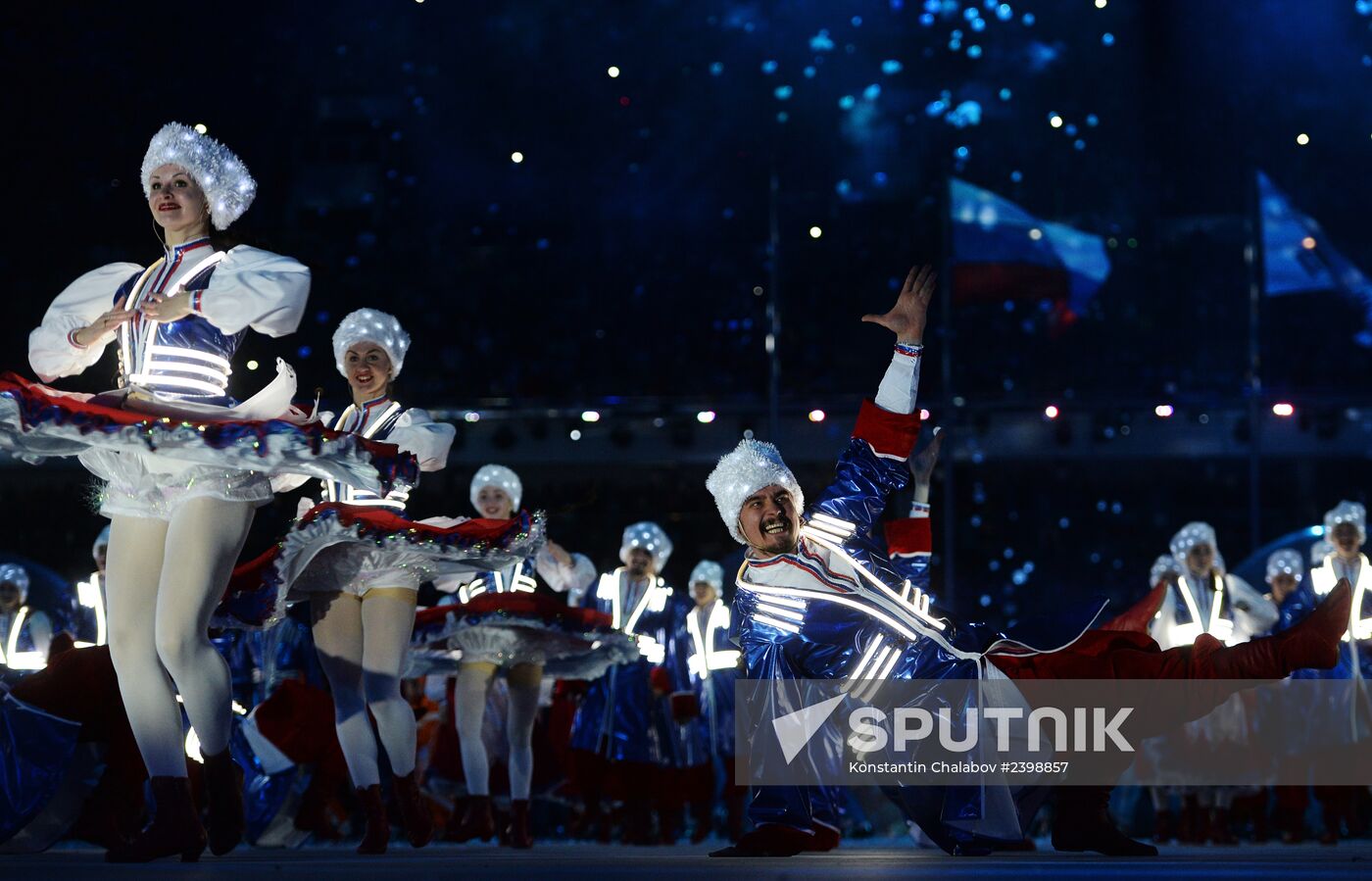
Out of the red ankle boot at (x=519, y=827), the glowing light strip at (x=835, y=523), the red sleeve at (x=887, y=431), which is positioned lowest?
the red ankle boot at (x=519, y=827)

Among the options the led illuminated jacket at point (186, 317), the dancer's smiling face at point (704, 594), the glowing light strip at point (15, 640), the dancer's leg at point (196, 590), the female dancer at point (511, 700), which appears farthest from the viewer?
the dancer's smiling face at point (704, 594)

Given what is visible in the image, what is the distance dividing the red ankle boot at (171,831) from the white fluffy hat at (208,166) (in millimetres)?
1431

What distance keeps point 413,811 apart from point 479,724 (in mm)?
1582

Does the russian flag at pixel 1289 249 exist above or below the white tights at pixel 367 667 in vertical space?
above

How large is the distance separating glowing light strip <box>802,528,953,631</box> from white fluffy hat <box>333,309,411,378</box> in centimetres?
149

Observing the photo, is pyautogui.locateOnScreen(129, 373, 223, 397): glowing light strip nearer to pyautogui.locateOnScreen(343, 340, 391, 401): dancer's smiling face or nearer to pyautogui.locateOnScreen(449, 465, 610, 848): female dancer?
pyautogui.locateOnScreen(343, 340, 391, 401): dancer's smiling face

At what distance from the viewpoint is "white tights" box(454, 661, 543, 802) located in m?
6.40

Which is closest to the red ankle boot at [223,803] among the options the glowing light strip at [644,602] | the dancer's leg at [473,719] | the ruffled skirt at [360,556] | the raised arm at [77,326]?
the ruffled skirt at [360,556]

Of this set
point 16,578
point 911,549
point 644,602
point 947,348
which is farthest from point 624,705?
point 947,348

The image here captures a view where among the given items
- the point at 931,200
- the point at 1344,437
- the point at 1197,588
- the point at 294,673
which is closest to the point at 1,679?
the point at 294,673

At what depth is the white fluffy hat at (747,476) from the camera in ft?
15.2

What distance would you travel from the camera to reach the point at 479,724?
21.1ft

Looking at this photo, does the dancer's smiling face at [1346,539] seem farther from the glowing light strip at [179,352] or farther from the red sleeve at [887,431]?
the glowing light strip at [179,352]

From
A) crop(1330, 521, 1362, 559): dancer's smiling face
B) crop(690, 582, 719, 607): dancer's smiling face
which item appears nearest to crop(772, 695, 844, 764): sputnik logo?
crop(690, 582, 719, 607): dancer's smiling face
